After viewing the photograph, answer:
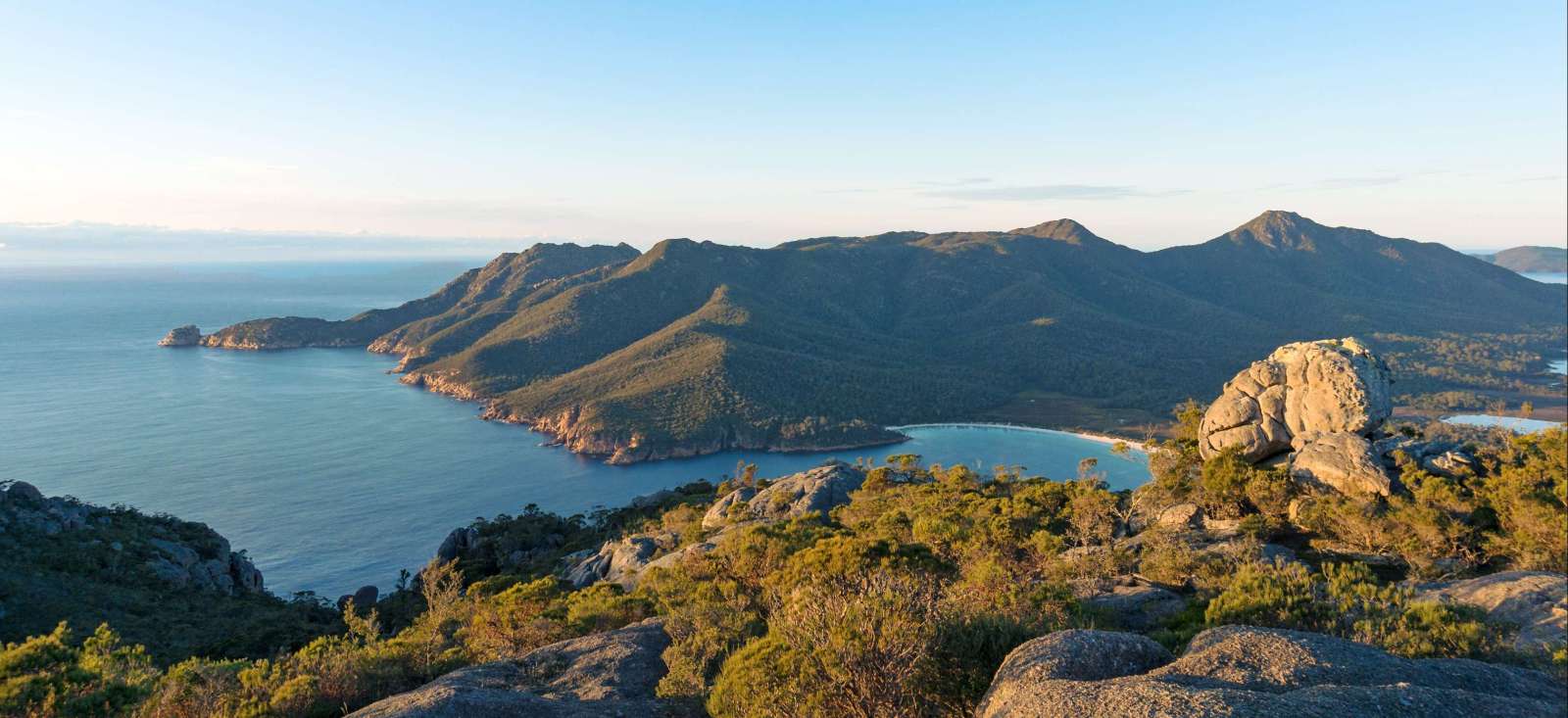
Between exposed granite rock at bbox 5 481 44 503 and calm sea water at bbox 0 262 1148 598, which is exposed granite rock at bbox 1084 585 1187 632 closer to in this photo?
exposed granite rock at bbox 5 481 44 503

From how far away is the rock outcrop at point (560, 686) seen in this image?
14.0 metres

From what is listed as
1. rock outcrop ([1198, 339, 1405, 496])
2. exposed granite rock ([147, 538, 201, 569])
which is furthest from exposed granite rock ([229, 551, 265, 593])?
rock outcrop ([1198, 339, 1405, 496])

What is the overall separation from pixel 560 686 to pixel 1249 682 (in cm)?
1473

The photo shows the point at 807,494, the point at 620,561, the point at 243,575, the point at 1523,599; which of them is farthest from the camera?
the point at 243,575

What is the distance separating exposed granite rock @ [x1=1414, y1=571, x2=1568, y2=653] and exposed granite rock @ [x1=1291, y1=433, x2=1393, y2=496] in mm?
8291

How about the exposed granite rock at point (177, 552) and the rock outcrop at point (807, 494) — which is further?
the rock outcrop at point (807, 494)

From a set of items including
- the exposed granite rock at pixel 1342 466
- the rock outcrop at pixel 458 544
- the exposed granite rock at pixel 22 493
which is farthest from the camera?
the rock outcrop at pixel 458 544

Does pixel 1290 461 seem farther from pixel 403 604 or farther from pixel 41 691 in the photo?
pixel 403 604

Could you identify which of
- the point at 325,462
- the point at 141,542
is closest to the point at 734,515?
the point at 141,542

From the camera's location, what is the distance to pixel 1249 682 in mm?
10531

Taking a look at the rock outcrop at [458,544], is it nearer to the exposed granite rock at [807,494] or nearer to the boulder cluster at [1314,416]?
the exposed granite rock at [807,494]

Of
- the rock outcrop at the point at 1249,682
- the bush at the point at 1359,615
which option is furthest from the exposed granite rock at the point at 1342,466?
the rock outcrop at the point at 1249,682

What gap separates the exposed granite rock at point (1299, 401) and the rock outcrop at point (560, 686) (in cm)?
3255

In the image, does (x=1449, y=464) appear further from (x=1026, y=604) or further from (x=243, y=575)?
(x=243, y=575)
